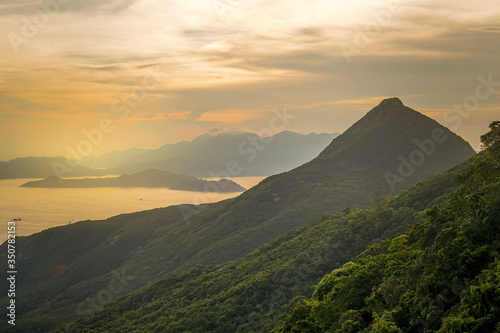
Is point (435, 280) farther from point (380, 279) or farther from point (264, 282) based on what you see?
point (264, 282)

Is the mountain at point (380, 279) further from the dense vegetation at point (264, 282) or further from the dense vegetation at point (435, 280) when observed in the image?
the dense vegetation at point (264, 282)

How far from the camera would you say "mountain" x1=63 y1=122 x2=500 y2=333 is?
29.3 metres

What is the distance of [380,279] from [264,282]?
143 feet

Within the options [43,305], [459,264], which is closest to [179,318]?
[459,264]

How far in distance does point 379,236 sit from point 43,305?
148 meters

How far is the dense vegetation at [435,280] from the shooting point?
26.3 metres

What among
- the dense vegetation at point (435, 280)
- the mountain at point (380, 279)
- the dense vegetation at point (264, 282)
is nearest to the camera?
the dense vegetation at point (435, 280)

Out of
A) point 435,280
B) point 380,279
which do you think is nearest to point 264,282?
point 380,279

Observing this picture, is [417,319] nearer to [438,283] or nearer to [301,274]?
[438,283]

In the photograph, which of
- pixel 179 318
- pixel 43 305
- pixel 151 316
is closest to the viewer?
pixel 179 318

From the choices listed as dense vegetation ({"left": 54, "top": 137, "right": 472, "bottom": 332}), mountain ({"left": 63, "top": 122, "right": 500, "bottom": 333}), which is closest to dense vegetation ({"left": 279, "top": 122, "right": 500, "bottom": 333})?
mountain ({"left": 63, "top": 122, "right": 500, "bottom": 333})

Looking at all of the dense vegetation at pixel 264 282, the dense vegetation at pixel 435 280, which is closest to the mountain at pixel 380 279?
the dense vegetation at pixel 435 280

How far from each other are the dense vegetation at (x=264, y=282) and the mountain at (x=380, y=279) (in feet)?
0.82

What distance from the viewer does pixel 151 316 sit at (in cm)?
9450
